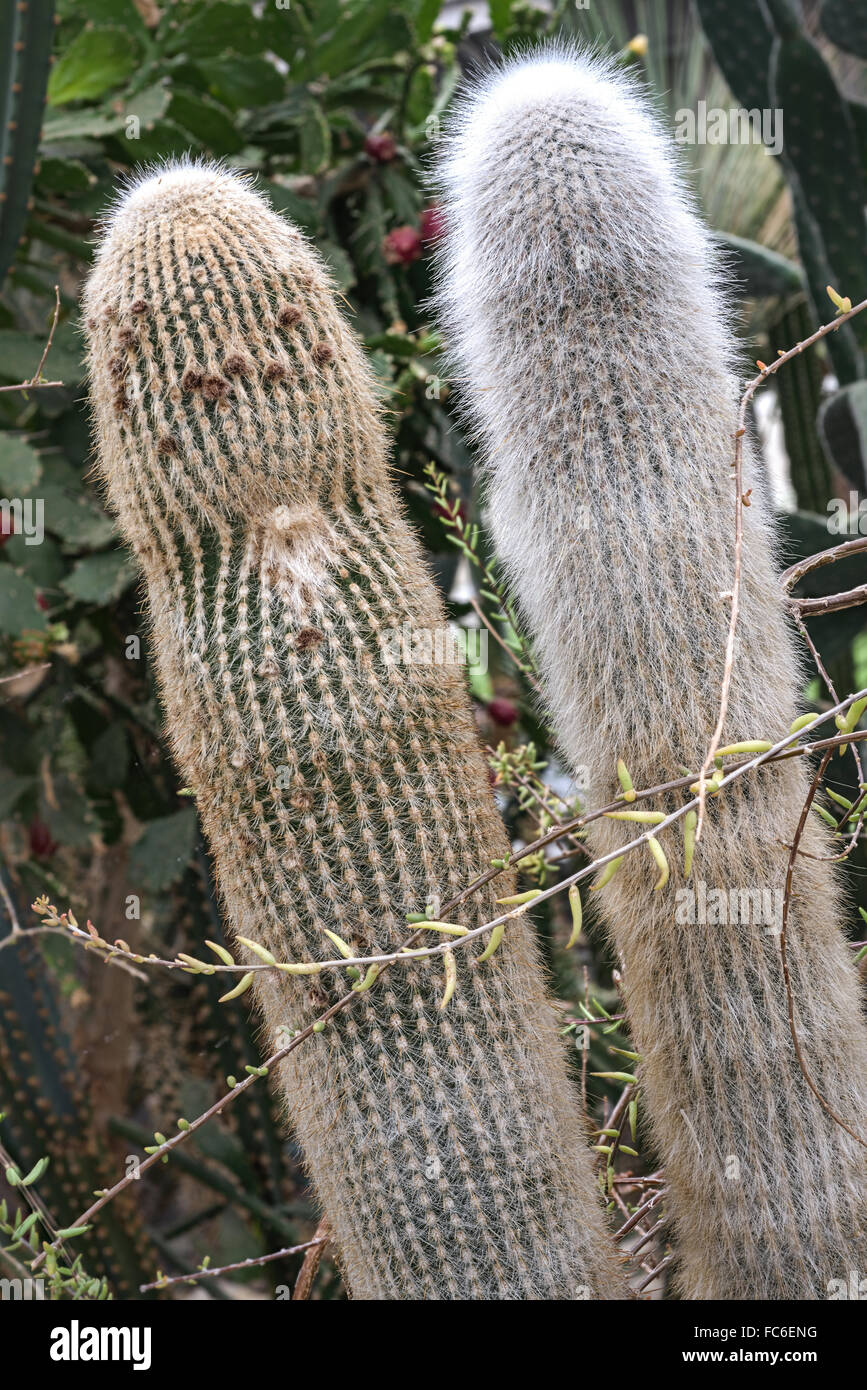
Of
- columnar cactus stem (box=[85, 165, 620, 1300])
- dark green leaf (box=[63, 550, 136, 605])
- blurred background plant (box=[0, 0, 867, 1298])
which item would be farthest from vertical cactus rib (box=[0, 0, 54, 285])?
columnar cactus stem (box=[85, 165, 620, 1300])

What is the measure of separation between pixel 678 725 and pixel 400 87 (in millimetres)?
1486

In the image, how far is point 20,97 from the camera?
148 cm

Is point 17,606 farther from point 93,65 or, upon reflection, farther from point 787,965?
point 787,965

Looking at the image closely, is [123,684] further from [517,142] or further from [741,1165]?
[741,1165]

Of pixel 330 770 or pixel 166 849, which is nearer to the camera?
pixel 330 770

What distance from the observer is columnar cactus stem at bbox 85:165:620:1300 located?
81cm

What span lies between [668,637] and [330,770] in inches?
10.4

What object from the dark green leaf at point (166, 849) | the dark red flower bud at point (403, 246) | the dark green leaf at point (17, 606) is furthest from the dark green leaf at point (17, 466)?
the dark red flower bud at point (403, 246)

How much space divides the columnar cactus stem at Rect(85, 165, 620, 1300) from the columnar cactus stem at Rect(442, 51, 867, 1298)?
0.09 m

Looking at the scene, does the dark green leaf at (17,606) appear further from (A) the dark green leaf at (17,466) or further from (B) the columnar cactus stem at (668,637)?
(B) the columnar cactus stem at (668,637)

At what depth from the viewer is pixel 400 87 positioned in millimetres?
1870

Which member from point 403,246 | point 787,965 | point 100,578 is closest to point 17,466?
point 100,578

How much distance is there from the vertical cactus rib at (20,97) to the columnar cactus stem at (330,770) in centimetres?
77

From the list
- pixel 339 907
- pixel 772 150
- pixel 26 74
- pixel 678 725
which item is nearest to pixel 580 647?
pixel 678 725
